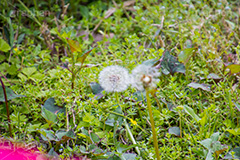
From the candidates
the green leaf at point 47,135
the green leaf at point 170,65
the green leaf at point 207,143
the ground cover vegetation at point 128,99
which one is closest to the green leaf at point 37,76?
the ground cover vegetation at point 128,99

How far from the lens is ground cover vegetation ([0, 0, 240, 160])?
1.20m

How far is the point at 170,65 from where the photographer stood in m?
1.60

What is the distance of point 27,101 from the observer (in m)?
1.52

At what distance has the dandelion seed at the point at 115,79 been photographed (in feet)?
3.94

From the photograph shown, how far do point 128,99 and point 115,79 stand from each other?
31 cm

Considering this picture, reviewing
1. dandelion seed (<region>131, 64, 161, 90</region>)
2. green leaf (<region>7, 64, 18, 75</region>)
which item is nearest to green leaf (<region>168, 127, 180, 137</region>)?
dandelion seed (<region>131, 64, 161, 90</region>)

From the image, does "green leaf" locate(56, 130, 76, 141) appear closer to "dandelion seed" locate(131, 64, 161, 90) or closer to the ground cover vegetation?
the ground cover vegetation

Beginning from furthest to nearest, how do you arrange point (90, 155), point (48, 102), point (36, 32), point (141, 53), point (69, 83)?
point (36, 32) < point (141, 53) < point (69, 83) < point (48, 102) < point (90, 155)

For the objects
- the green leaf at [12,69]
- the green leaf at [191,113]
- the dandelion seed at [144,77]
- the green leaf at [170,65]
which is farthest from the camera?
the green leaf at [12,69]

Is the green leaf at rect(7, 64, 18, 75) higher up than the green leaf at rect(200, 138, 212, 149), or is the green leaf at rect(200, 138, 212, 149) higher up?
the green leaf at rect(7, 64, 18, 75)

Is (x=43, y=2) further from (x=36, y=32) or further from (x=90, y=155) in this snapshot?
(x=90, y=155)

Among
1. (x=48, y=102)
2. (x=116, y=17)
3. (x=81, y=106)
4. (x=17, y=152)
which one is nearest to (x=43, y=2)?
(x=116, y=17)

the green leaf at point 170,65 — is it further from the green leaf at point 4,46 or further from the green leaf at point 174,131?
the green leaf at point 4,46

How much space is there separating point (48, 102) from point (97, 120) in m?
0.37
